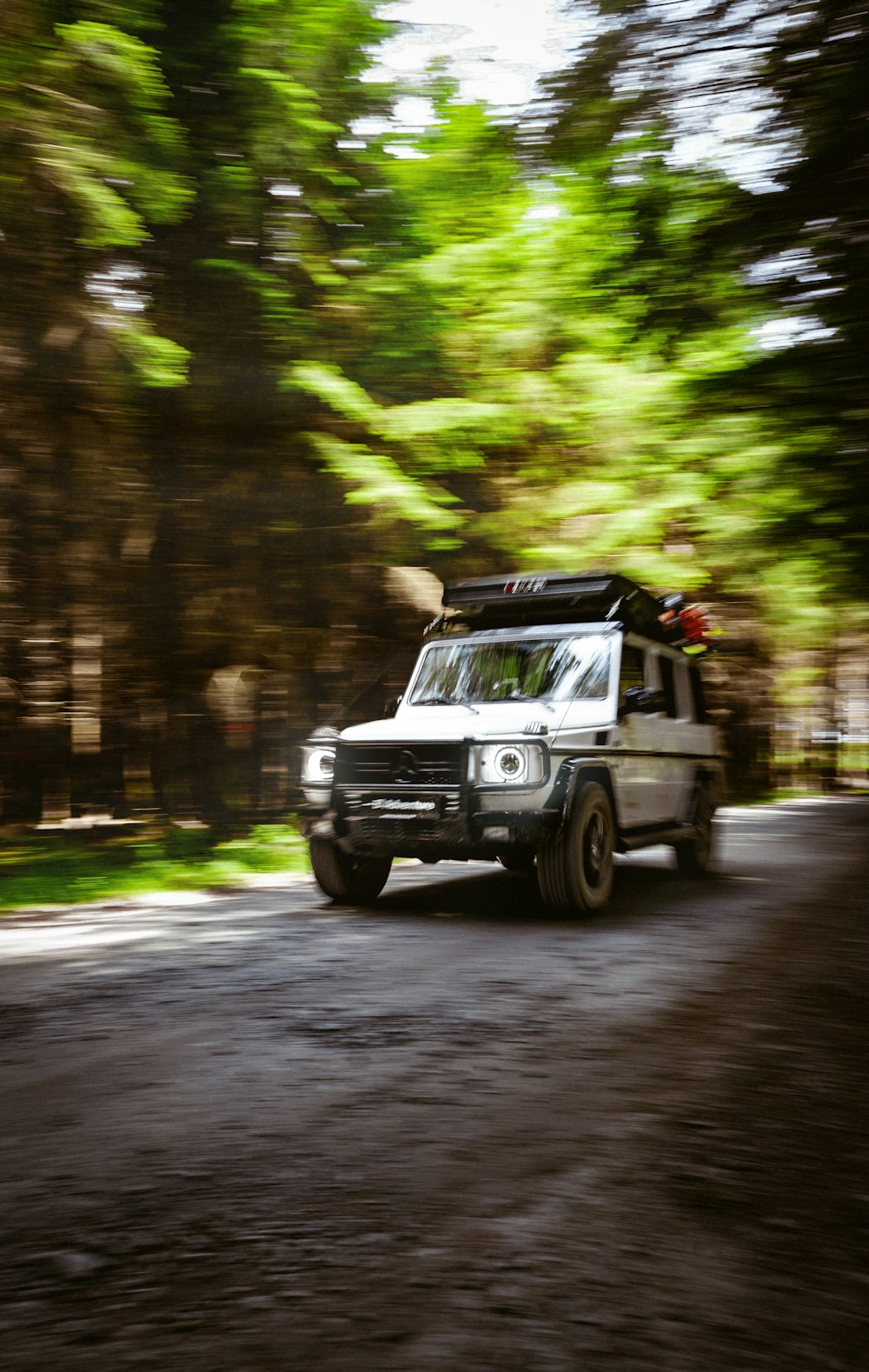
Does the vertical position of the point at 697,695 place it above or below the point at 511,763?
above

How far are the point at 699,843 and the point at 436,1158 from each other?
8314mm

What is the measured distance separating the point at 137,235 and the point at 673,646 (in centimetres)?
606

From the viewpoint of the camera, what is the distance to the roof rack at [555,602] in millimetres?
9914

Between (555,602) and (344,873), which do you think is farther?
(555,602)

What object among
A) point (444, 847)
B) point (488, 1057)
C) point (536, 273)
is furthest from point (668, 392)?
point (536, 273)

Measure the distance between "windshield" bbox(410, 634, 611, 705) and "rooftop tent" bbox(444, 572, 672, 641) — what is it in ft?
1.04

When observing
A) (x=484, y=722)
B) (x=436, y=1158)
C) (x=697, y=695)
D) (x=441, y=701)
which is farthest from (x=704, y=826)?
(x=436, y=1158)

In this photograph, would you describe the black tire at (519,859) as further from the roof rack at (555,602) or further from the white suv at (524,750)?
the roof rack at (555,602)

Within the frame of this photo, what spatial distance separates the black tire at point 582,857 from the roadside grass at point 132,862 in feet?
13.3

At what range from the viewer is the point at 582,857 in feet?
28.5

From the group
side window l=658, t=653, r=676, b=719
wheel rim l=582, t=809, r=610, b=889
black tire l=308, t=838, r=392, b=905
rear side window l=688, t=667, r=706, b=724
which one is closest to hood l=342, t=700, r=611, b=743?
wheel rim l=582, t=809, r=610, b=889

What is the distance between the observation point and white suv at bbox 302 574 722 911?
27.8 ft

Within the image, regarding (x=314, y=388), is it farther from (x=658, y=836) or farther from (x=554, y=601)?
(x=658, y=836)

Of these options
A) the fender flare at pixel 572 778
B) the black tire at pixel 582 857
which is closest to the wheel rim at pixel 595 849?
the black tire at pixel 582 857
